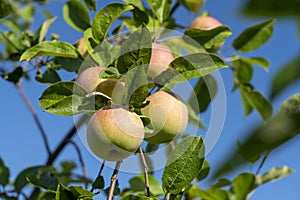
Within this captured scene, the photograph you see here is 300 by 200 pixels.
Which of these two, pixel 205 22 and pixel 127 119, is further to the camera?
pixel 205 22

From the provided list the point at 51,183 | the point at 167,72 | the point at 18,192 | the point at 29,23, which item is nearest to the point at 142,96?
the point at 167,72

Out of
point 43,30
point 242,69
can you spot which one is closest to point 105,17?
point 43,30

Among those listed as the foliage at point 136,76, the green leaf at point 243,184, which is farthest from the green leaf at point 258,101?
the green leaf at point 243,184

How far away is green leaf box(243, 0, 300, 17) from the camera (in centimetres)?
18

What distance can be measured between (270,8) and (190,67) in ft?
2.67

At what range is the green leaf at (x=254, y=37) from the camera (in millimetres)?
1699

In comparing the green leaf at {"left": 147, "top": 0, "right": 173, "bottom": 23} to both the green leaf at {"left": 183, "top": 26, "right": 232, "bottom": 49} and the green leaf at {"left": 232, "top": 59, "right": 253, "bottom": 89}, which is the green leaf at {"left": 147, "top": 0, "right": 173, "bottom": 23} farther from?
the green leaf at {"left": 232, "top": 59, "right": 253, "bottom": 89}

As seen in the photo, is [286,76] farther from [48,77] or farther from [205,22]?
[205,22]

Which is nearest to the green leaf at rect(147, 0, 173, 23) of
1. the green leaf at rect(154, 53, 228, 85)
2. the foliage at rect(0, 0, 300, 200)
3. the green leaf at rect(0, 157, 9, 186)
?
the foliage at rect(0, 0, 300, 200)

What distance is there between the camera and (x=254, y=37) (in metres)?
1.75

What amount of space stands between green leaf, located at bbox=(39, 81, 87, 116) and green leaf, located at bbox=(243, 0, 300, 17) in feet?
2.58

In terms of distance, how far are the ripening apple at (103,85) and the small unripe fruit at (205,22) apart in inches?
32.0

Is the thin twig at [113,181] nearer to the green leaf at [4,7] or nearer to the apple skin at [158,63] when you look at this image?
the apple skin at [158,63]

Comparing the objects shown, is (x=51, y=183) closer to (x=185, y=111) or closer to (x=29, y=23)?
(x=185, y=111)
